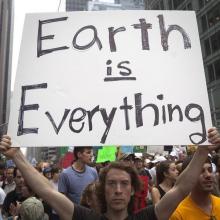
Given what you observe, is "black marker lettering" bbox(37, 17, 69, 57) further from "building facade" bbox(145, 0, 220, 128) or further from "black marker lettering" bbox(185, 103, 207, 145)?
"building facade" bbox(145, 0, 220, 128)

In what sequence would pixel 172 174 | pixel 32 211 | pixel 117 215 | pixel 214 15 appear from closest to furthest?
pixel 117 215
pixel 32 211
pixel 172 174
pixel 214 15

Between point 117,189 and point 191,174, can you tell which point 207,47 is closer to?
point 191,174

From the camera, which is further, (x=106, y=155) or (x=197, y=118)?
(x=106, y=155)

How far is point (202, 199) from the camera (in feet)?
10.4

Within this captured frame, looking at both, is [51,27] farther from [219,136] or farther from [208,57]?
[208,57]

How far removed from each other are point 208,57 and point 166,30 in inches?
1570

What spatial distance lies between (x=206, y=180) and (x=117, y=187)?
109cm

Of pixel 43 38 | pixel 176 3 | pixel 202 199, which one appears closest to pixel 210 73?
pixel 176 3

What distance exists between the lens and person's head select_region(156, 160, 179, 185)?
5.03 metres

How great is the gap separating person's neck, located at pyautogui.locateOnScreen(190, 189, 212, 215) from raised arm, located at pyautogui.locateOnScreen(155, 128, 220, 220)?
25.4 inches

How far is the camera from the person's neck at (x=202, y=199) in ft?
10.3

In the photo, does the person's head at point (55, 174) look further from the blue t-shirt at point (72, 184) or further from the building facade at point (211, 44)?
the building facade at point (211, 44)

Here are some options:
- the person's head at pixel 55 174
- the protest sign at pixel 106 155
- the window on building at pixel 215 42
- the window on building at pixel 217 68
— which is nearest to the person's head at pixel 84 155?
the person's head at pixel 55 174

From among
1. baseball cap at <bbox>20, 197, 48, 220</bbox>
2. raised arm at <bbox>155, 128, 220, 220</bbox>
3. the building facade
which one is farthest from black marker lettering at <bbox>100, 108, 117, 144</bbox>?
the building facade
